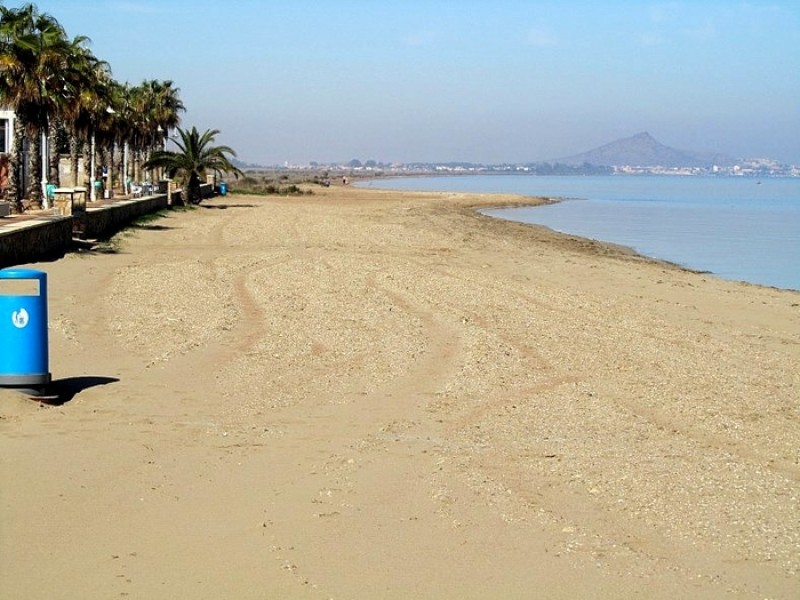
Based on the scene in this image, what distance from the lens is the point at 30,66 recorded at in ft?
88.0

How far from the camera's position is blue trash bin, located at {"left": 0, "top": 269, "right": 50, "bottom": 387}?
8078 millimetres

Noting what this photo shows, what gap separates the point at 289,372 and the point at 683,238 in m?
33.4

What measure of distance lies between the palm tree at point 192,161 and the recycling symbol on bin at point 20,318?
42.7m

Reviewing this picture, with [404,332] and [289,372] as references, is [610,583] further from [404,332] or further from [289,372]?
[404,332]

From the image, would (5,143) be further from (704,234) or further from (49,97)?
(704,234)

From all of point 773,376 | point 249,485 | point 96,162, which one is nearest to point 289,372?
point 249,485

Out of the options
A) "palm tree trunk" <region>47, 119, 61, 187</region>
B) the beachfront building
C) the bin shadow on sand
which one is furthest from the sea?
the beachfront building

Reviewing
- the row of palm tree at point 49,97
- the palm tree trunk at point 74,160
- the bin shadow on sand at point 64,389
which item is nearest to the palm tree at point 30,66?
the row of palm tree at point 49,97

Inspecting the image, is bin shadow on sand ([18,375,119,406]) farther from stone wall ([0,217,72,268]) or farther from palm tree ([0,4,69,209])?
palm tree ([0,4,69,209])

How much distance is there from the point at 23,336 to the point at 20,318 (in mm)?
142

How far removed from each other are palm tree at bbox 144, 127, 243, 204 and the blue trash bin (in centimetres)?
4272

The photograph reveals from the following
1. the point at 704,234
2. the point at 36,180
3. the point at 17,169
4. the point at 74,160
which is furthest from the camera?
the point at 704,234

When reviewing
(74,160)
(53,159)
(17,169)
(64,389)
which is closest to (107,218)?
(17,169)

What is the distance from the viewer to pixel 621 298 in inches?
702
